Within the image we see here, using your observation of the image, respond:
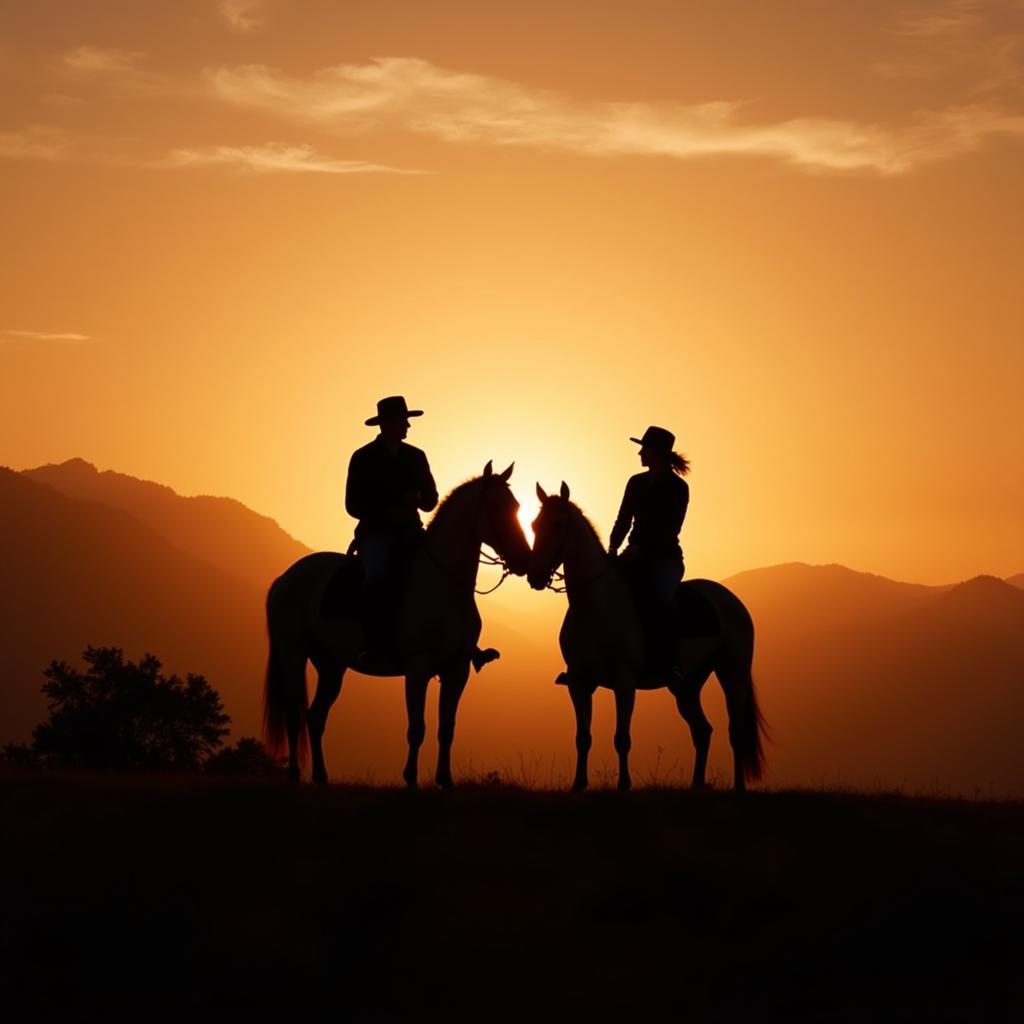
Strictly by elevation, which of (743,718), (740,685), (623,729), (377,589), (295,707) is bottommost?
(623,729)

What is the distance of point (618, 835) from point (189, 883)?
4587mm

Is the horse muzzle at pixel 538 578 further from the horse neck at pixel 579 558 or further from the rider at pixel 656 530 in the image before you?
the rider at pixel 656 530

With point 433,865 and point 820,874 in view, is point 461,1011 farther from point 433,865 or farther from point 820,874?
point 820,874

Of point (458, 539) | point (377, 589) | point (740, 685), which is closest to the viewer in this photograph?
point (458, 539)

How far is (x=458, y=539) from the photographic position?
1883 cm

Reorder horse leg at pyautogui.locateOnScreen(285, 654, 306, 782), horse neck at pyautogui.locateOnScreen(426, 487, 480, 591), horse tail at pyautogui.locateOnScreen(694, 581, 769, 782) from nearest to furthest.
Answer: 1. horse neck at pyautogui.locateOnScreen(426, 487, 480, 591)
2. horse leg at pyautogui.locateOnScreen(285, 654, 306, 782)
3. horse tail at pyautogui.locateOnScreen(694, 581, 769, 782)

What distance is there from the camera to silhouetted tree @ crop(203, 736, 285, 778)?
127 ft

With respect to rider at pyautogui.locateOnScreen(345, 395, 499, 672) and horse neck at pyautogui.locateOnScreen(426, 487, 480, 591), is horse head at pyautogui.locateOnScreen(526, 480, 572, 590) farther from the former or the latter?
rider at pyautogui.locateOnScreen(345, 395, 499, 672)

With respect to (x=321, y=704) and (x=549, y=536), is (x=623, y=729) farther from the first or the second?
(x=321, y=704)

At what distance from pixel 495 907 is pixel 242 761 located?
1038 inches

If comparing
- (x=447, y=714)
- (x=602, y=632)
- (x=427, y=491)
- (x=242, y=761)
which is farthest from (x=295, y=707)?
(x=242, y=761)

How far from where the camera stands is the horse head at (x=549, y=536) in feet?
61.6

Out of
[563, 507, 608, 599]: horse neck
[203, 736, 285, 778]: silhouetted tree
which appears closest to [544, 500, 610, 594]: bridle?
[563, 507, 608, 599]: horse neck

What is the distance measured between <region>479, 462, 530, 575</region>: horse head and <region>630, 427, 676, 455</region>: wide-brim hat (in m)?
2.55
